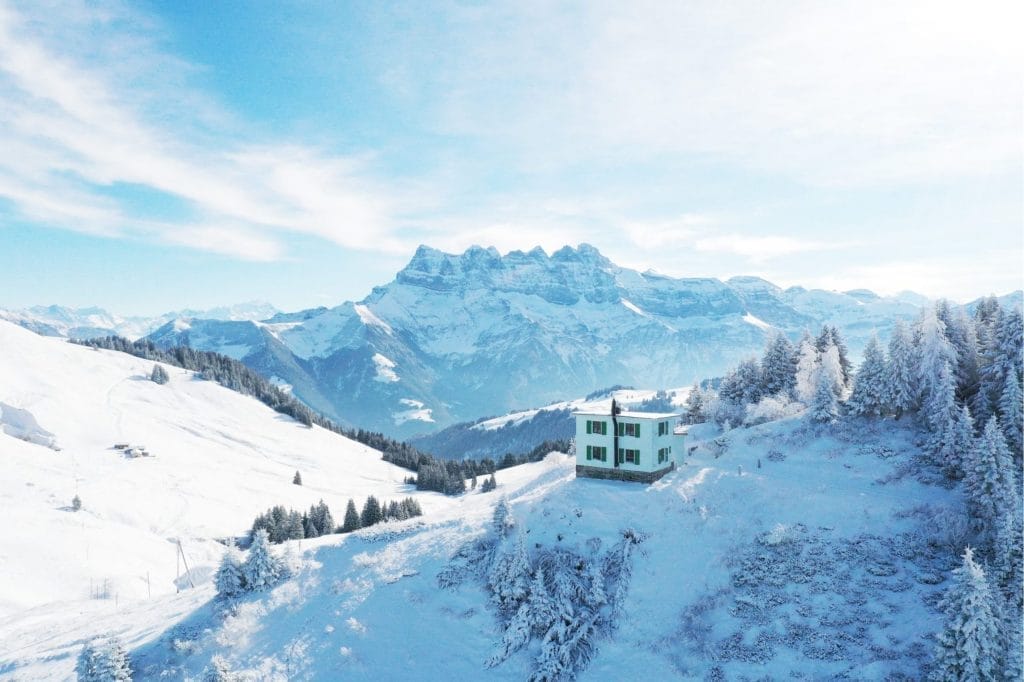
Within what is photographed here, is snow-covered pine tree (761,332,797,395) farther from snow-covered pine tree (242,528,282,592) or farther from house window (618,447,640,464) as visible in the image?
snow-covered pine tree (242,528,282,592)

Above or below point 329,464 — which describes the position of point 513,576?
above

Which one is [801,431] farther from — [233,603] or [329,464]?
[329,464]

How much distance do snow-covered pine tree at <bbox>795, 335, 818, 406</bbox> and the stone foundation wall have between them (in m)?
31.3

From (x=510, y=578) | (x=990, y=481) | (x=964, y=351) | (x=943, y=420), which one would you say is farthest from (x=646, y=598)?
(x=964, y=351)

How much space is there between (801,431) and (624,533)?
32.5 m

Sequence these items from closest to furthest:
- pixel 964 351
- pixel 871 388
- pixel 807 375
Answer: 1. pixel 964 351
2. pixel 871 388
3. pixel 807 375

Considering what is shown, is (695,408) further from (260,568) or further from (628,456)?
(260,568)

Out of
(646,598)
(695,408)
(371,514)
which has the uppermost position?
(695,408)

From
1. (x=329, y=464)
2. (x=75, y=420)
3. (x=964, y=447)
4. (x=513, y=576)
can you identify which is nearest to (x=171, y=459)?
(x=75, y=420)

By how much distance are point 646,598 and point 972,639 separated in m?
16.5

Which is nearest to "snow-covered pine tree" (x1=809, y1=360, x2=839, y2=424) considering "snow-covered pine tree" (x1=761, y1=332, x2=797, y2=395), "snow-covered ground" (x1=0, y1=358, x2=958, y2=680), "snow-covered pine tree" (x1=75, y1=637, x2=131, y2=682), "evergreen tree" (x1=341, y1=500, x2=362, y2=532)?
"snow-covered ground" (x1=0, y1=358, x2=958, y2=680)

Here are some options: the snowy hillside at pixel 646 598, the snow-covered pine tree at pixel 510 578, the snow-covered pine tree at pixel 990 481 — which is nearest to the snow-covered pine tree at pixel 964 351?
the snowy hillside at pixel 646 598

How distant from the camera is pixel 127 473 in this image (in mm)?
98562

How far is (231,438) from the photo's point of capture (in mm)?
140375
